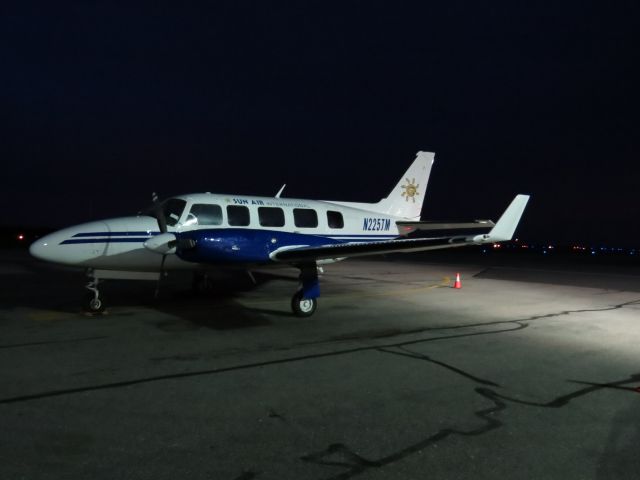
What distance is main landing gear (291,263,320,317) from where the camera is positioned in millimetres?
10370

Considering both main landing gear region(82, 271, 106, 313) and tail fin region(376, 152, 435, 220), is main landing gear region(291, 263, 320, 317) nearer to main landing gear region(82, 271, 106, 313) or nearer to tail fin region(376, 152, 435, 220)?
main landing gear region(82, 271, 106, 313)

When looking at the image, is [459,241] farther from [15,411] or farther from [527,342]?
[15,411]

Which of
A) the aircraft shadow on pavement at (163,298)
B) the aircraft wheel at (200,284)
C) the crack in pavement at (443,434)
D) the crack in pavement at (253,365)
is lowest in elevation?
the crack in pavement at (443,434)

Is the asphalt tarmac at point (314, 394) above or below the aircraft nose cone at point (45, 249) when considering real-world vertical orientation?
below

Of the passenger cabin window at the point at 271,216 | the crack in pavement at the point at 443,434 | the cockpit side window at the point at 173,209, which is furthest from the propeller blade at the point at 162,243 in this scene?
the crack in pavement at the point at 443,434

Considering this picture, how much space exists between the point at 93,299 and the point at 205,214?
9.45 ft

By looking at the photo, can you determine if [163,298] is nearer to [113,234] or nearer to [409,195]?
[113,234]

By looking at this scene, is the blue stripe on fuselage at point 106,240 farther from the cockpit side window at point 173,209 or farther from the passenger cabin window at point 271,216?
the passenger cabin window at point 271,216

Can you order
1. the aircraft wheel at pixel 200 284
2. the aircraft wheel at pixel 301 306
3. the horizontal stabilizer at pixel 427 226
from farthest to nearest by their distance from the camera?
the horizontal stabilizer at pixel 427 226 < the aircraft wheel at pixel 200 284 < the aircraft wheel at pixel 301 306

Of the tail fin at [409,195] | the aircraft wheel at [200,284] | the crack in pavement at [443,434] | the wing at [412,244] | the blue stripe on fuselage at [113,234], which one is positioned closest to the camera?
the crack in pavement at [443,434]

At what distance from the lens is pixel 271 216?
12.3 meters

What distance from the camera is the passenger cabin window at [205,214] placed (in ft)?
35.8

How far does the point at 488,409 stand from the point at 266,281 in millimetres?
12824

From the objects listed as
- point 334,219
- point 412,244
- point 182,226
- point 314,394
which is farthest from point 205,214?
point 314,394
